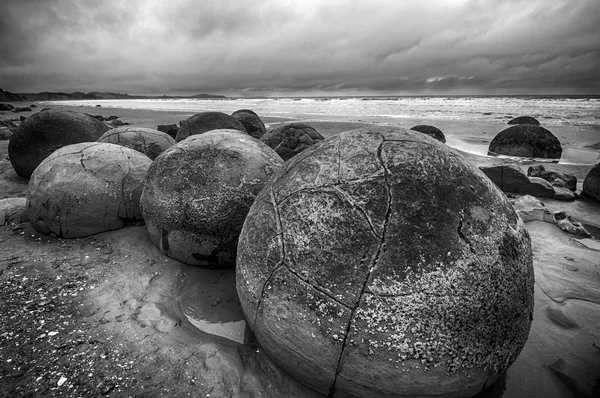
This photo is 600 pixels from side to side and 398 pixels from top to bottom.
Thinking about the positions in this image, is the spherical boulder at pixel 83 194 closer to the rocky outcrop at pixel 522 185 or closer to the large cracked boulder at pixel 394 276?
the large cracked boulder at pixel 394 276

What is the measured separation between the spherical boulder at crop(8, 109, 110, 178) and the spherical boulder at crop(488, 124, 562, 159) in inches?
472

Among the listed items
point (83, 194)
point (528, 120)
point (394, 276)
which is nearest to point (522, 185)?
point (394, 276)

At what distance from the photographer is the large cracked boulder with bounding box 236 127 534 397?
1694mm

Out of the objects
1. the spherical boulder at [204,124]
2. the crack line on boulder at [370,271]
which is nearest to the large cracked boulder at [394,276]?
the crack line on boulder at [370,271]

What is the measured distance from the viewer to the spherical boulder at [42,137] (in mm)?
6430

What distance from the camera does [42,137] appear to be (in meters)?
6.43

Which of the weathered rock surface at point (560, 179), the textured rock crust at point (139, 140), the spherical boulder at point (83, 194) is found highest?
the textured rock crust at point (139, 140)

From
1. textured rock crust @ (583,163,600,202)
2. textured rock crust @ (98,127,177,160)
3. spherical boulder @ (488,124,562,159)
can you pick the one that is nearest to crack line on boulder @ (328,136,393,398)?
textured rock crust @ (98,127,177,160)

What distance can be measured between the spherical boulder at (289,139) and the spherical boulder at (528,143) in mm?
6920

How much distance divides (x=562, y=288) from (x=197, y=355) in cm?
362

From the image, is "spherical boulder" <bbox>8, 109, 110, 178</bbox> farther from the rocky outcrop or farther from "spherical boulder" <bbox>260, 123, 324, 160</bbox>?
the rocky outcrop

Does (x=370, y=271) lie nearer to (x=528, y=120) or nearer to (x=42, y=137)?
(x=42, y=137)

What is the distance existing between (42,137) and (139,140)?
254 centimetres

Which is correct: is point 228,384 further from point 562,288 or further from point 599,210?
point 599,210
